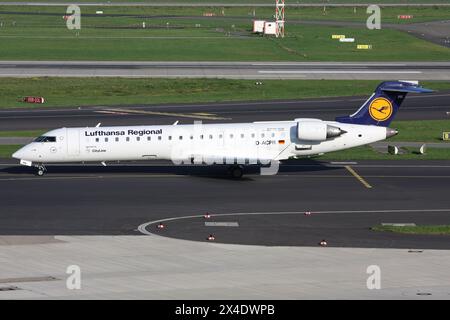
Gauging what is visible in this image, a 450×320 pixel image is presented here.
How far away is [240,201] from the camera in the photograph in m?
59.3

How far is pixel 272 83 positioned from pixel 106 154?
45.0 meters

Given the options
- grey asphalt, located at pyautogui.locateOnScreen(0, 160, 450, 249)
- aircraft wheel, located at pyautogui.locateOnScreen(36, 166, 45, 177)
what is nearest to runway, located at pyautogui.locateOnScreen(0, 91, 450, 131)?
grey asphalt, located at pyautogui.locateOnScreen(0, 160, 450, 249)

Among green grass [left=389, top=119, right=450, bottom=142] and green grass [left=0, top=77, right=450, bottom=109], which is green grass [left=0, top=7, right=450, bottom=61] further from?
green grass [left=389, top=119, right=450, bottom=142]

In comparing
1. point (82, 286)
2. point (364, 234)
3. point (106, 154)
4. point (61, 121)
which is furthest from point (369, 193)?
point (61, 121)

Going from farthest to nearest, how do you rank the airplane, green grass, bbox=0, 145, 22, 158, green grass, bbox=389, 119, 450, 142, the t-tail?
1. green grass, bbox=389, 119, 450, 142
2. green grass, bbox=0, 145, 22, 158
3. the t-tail
4. the airplane

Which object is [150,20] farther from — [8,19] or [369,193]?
[369,193]

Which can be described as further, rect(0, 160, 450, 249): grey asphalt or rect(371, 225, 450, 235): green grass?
rect(0, 160, 450, 249): grey asphalt

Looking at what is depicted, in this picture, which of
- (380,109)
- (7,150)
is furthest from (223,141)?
(7,150)

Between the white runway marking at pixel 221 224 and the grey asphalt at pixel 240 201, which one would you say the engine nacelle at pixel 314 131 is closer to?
the grey asphalt at pixel 240 201

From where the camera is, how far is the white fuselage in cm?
6569

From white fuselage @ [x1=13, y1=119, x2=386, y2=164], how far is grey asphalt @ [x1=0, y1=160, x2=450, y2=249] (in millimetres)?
1465

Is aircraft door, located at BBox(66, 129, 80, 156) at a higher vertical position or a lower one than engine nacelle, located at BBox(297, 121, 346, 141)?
Result: lower

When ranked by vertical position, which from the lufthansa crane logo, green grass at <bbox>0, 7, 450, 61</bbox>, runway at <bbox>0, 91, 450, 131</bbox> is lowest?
runway at <bbox>0, 91, 450, 131</bbox>

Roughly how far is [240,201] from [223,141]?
7.34 m
